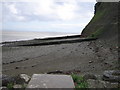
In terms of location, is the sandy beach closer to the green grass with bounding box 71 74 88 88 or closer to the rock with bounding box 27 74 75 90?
the green grass with bounding box 71 74 88 88

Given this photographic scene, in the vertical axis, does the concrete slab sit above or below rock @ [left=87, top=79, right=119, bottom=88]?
above

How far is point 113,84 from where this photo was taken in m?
6.43

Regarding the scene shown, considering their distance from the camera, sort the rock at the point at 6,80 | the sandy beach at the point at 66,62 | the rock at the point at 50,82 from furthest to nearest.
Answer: the sandy beach at the point at 66,62, the rock at the point at 6,80, the rock at the point at 50,82

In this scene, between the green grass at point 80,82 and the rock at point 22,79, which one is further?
the rock at point 22,79

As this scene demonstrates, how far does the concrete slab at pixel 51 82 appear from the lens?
5780 mm

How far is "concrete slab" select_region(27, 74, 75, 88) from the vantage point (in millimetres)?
5780

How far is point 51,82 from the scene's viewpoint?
19.9 feet

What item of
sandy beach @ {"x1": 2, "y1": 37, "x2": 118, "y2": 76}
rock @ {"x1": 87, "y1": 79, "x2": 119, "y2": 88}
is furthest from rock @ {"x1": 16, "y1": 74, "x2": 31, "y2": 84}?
sandy beach @ {"x1": 2, "y1": 37, "x2": 118, "y2": 76}

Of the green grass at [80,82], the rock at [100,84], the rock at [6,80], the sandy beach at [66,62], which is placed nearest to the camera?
the green grass at [80,82]

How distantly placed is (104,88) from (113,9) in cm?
2970

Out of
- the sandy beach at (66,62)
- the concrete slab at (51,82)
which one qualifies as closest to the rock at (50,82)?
the concrete slab at (51,82)

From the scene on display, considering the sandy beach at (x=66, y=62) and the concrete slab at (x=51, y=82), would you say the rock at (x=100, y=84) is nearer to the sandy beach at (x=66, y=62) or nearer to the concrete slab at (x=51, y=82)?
the concrete slab at (x=51, y=82)

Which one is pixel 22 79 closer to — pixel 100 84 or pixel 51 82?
pixel 51 82

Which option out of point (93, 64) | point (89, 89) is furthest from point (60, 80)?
point (93, 64)
